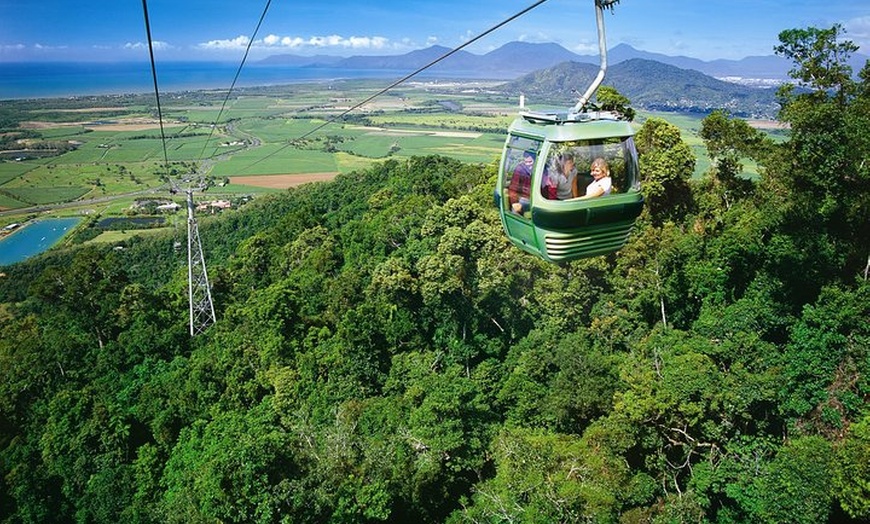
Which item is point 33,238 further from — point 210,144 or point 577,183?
point 577,183

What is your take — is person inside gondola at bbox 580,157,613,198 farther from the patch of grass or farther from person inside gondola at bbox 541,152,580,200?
the patch of grass

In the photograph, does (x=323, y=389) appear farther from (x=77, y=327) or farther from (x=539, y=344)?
(x=77, y=327)

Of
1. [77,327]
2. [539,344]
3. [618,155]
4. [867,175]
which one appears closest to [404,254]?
[539,344]

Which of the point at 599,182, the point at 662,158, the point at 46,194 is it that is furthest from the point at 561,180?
the point at 46,194

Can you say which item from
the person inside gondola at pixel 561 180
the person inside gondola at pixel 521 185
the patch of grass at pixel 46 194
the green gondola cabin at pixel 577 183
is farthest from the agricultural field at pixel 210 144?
the person inside gondola at pixel 561 180

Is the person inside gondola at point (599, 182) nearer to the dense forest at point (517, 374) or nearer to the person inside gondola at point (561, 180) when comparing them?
the person inside gondola at point (561, 180)

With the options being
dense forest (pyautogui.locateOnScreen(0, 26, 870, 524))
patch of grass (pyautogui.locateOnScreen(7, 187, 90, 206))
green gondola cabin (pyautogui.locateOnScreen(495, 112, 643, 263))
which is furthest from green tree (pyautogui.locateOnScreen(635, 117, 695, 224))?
patch of grass (pyautogui.locateOnScreen(7, 187, 90, 206))

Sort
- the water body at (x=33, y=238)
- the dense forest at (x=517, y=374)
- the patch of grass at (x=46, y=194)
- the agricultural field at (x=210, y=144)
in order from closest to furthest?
1. the dense forest at (x=517, y=374)
2. the water body at (x=33, y=238)
3. the patch of grass at (x=46, y=194)
4. the agricultural field at (x=210, y=144)
